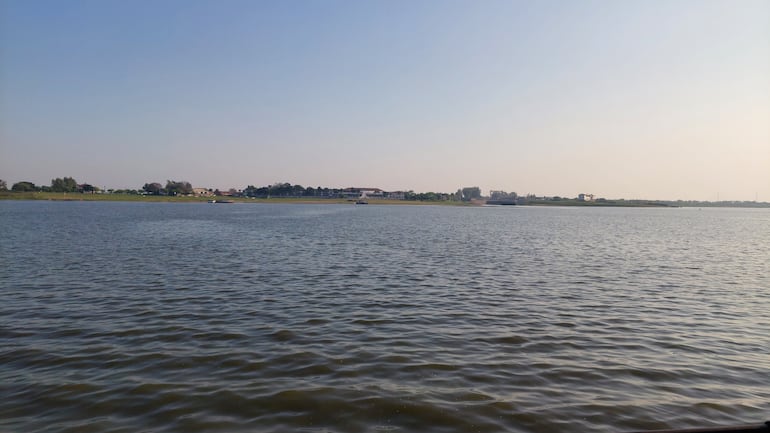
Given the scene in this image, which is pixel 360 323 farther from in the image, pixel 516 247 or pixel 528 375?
pixel 516 247

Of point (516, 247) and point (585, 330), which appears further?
point (516, 247)

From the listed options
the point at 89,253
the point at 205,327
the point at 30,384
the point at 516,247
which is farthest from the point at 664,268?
the point at 89,253

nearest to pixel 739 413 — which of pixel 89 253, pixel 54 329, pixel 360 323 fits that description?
pixel 360 323

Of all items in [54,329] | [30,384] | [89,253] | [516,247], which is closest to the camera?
[30,384]

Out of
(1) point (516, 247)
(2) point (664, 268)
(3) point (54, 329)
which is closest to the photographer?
(3) point (54, 329)

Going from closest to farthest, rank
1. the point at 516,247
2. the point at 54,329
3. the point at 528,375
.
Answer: the point at 528,375 → the point at 54,329 → the point at 516,247

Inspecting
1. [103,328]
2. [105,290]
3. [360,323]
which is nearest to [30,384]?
[103,328]

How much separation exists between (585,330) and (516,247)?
32.9 meters

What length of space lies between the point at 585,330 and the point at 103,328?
60.1 ft

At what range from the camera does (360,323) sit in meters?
16.9

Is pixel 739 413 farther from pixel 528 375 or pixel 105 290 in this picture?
pixel 105 290

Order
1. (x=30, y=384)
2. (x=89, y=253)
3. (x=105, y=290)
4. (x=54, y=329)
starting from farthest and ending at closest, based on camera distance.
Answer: (x=89, y=253)
(x=105, y=290)
(x=54, y=329)
(x=30, y=384)

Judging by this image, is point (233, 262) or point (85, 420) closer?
point (85, 420)

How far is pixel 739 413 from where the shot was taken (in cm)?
979
